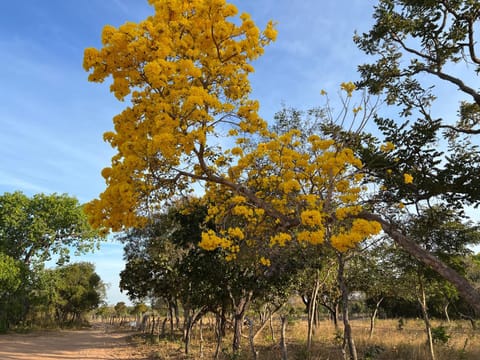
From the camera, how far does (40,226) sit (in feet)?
89.1

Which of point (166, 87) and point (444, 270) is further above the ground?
→ point (166, 87)

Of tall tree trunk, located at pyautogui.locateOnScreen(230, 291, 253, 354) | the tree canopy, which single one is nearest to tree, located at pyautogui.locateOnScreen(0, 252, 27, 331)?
tall tree trunk, located at pyautogui.locateOnScreen(230, 291, 253, 354)

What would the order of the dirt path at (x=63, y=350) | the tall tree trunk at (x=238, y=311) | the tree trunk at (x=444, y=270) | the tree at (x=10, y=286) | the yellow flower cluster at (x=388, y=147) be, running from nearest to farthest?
the tree trunk at (x=444, y=270) < the yellow flower cluster at (x=388, y=147) < the tall tree trunk at (x=238, y=311) < the dirt path at (x=63, y=350) < the tree at (x=10, y=286)

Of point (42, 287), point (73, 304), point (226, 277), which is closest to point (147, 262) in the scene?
point (226, 277)

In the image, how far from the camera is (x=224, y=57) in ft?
19.4

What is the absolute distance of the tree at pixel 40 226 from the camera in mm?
26938

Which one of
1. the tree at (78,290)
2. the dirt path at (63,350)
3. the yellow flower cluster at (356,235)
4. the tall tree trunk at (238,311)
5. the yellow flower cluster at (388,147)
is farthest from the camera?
the tree at (78,290)

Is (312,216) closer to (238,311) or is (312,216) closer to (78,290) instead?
(238,311)

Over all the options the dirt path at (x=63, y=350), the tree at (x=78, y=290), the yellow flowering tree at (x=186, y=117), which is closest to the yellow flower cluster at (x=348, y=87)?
the yellow flowering tree at (x=186, y=117)

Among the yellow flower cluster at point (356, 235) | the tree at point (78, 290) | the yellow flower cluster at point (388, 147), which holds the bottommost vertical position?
the tree at point (78, 290)

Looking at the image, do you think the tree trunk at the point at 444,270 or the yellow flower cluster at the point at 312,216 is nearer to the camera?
the yellow flower cluster at the point at 312,216

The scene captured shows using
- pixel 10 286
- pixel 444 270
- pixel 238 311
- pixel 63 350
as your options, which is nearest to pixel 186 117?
pixel 444 270

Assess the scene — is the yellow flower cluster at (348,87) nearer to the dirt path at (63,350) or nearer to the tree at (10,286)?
the dirt path at (63,350)

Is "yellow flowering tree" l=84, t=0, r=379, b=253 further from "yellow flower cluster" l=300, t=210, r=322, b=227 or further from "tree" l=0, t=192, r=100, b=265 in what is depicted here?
"tree" l=0, t=192, r=100, b=265
